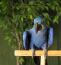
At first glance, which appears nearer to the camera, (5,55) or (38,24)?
(38,24)

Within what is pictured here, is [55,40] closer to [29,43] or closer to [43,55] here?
[29,43]

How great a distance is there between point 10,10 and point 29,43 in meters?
0.51

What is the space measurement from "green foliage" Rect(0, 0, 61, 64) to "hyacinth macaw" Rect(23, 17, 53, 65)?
0.31 m

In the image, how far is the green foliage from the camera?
1.37 m

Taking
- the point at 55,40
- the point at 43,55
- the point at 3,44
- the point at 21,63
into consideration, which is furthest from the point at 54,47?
the point at 43,55

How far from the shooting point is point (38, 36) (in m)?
1.02

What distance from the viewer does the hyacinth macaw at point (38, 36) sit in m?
0.99

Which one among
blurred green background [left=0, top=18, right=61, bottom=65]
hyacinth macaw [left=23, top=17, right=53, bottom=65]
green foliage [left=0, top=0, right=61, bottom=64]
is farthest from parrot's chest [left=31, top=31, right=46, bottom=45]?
blurred green background [left=0, top=18, right=61, bottom=65]

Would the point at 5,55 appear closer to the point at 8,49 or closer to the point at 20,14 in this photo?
the point at 8,49

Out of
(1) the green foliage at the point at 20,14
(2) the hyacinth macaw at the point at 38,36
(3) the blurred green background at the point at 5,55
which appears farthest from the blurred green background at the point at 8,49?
(2) the hyacinth macaw at the point at 38,36

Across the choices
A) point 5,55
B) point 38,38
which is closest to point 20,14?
point 38,38

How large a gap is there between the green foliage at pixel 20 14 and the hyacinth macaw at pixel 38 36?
12.4 inches

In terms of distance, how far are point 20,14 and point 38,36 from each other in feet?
1.55

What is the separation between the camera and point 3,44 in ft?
5.86
